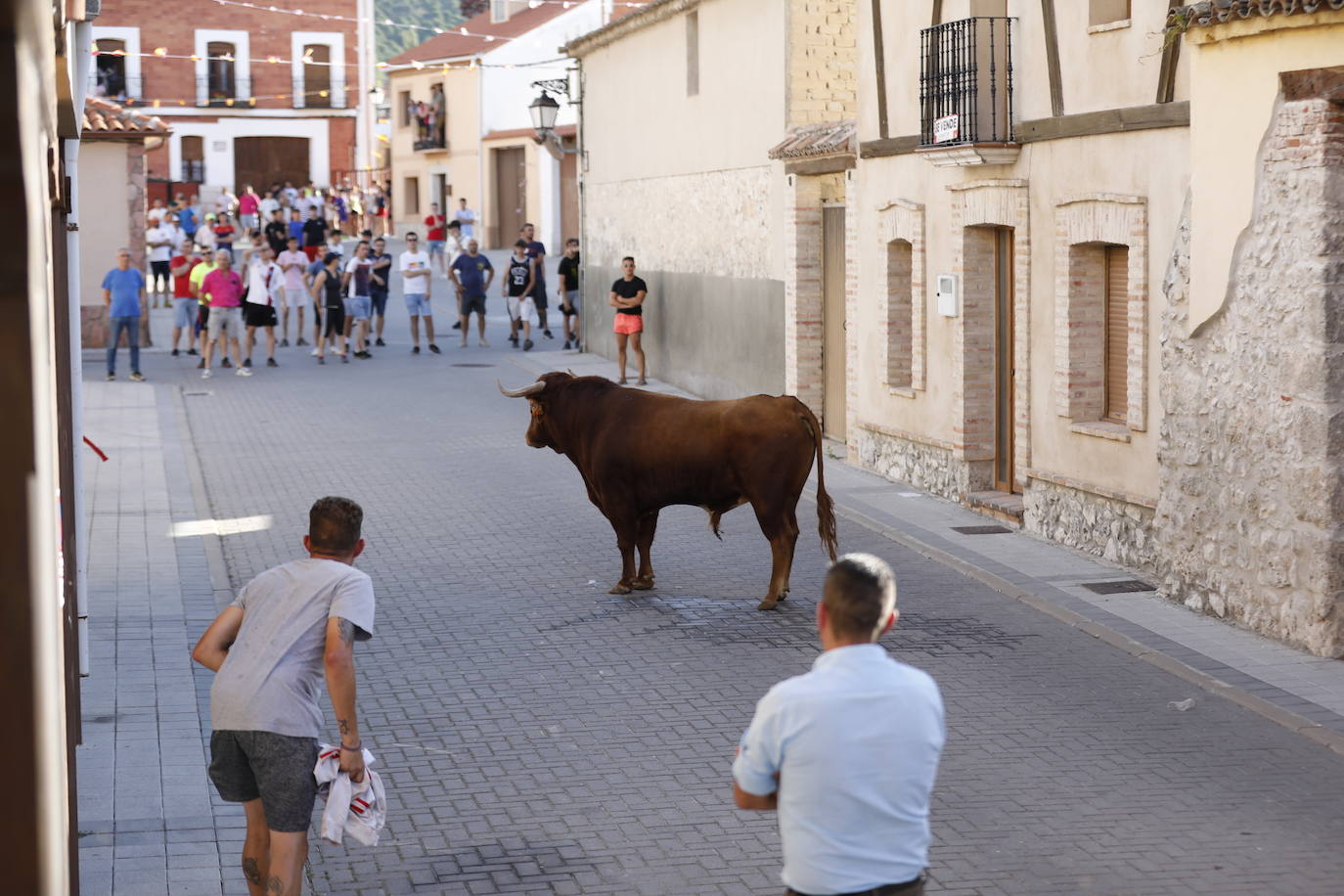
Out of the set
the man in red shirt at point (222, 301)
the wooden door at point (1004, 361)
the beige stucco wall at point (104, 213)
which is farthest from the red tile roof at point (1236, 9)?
the beige stucco wall at point (104, 213)

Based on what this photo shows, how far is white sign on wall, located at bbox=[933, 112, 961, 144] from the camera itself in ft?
50.7

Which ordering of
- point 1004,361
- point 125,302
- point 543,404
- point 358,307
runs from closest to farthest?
1. point 543,404
2. point 1004,361
3. point 125,302
4. point 358,307

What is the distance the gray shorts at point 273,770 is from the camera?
5.96 m

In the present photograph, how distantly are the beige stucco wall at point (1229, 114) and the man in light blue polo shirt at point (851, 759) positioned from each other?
702cm

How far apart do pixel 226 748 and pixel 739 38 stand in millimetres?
18303

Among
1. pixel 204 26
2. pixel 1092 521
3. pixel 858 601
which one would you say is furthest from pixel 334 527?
pixel 204 26

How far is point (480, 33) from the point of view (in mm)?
58594

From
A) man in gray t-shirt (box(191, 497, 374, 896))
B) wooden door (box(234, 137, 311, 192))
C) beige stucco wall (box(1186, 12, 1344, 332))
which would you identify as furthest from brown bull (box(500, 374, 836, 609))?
wooden door (box(234, 137, 311, 192))

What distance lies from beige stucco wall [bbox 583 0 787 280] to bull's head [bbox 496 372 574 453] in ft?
30.2

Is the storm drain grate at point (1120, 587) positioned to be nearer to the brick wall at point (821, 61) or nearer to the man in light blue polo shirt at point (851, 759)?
the man in light blue polo shirt at point (851, 759)

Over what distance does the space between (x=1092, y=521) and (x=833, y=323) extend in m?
7.17

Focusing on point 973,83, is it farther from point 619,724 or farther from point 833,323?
point 619,724

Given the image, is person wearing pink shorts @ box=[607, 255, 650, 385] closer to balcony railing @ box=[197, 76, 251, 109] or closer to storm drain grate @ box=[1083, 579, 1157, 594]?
Answer: storm drain grate @ box=[1083, 579, 1157, 594]

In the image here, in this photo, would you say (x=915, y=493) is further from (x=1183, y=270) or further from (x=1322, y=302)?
(x=1322, y=302)
